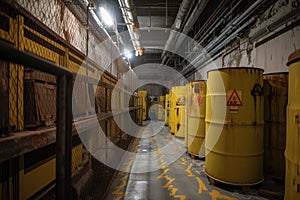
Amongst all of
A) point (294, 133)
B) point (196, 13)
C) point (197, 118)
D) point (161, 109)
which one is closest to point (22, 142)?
point (294, 133)

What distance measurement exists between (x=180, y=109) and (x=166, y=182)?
3.87 metres

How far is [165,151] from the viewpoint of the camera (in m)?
5.72

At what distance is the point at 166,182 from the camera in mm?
3484

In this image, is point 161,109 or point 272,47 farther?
point 161,109

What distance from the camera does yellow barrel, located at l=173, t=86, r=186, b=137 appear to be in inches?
276

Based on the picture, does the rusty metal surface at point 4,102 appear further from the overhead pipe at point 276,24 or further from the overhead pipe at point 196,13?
the overhead pipe at point 196,13

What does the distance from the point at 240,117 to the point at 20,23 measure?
3.09m

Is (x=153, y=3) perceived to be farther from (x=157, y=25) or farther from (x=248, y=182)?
(x=248, y=182)

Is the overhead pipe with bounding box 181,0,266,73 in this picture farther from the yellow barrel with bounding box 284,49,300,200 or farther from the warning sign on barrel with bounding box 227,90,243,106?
the yellow barrel with bounding box 284,49,300,200

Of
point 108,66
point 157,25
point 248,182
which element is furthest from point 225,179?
point 157,25

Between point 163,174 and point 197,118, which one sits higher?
point 197,118

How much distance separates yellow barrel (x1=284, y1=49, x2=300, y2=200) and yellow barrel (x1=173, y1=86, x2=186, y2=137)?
474cm

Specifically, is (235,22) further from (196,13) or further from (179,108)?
(179,108)

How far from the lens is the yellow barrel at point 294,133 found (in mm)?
2066
